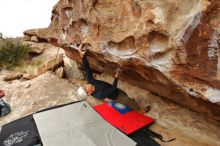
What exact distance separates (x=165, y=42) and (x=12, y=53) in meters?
9.36

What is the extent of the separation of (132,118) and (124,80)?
42.0 inches

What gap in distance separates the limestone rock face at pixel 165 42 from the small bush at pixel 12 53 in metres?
6.64

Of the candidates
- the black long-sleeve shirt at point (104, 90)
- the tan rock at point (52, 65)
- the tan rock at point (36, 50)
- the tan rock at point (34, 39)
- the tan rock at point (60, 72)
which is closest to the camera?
the black long-sleeve shirt at point (104, 90)

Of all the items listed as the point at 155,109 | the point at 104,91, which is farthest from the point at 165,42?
the point at 104,91

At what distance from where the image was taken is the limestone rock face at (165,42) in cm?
278

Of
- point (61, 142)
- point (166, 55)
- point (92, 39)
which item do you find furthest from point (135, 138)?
point (92, 39)

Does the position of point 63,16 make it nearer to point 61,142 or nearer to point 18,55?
point 61,142

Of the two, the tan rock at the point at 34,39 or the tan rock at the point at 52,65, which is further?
the tan rock at the point at 34,39

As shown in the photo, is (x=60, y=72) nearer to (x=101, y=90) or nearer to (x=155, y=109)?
(x=101, y=90)

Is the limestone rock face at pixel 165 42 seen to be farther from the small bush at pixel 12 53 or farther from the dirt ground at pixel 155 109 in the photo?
the small bush at pixel 12 53

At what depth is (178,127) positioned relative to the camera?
4.11m

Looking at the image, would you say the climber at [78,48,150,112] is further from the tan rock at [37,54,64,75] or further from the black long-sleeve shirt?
the tan rock at [37,54,64,75]

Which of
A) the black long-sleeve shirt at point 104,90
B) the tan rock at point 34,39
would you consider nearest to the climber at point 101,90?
the black long-sleeve shirt at point 104,90

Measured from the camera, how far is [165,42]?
3.21 meters
